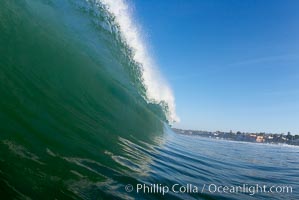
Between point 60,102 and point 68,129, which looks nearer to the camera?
point 68,129

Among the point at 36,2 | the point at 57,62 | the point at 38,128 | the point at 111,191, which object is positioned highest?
the point at 36,2

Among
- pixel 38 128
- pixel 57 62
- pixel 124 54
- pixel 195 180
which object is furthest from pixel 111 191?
pixel 124 54

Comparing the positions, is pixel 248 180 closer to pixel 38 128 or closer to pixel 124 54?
pixel 38 128

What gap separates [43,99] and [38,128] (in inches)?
57.0

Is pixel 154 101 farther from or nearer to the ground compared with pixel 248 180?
farther from the ground

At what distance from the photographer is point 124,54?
1623 centimetres

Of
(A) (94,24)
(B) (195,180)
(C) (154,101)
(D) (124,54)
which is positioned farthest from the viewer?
(C) (154,101)

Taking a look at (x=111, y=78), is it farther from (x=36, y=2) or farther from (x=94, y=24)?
(x=36, y=2)

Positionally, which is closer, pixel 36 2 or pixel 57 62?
pixel 57 62

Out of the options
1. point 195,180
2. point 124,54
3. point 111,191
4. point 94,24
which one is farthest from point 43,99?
point 124,54

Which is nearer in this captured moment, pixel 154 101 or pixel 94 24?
pixel 94 24

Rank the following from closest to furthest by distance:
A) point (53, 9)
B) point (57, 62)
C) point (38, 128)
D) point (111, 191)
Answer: point (111, 191) < point (38, 128) < point (57, 62) < point (53, 9)

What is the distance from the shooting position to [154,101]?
886 inches

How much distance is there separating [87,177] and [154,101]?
18.4 m
